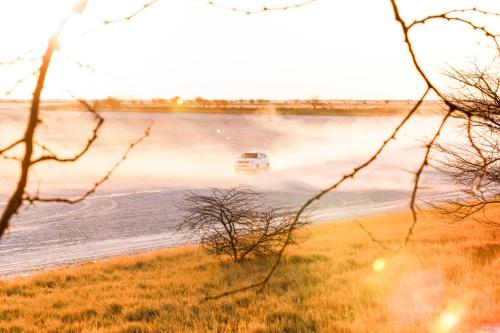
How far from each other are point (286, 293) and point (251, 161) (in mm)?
32115

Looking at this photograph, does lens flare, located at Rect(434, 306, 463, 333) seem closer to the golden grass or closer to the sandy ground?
the golden grass

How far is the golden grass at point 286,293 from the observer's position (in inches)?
420

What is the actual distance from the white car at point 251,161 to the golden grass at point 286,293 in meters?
25.1

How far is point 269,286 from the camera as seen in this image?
14148mm

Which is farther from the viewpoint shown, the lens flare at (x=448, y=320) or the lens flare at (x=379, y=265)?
the lens flare at (x=379, y=265)

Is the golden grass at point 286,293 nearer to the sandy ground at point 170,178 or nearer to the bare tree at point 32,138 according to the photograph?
the sandy ground at point 170,178

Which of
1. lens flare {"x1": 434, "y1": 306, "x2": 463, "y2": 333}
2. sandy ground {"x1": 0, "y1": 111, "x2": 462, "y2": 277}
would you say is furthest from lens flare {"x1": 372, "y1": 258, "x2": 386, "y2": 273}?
lens flare {"x1": 434, "y1": 306, "x2": 463, "y2": 333}

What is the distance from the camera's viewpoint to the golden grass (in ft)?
35.0

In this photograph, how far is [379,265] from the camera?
15992 millimetres

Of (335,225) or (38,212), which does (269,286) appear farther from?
(38,212)

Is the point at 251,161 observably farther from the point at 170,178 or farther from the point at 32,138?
the point at 32,138

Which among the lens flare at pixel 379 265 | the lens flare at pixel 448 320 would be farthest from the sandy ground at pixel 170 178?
the lens flare at pixel 379 265

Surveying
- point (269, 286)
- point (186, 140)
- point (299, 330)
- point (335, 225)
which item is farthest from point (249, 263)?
point (186, 140)

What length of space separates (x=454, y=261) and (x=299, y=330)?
650 centimetres
